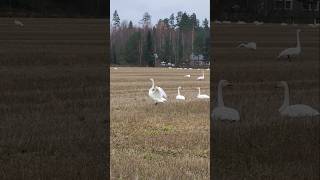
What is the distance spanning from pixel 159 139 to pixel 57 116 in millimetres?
1088

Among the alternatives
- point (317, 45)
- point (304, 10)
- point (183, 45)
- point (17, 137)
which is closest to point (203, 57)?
point (183, 45)

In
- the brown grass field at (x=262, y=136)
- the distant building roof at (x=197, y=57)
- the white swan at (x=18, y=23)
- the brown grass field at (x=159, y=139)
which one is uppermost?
the white swan at (x=18, y=23)

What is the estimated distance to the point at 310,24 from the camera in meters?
20.1

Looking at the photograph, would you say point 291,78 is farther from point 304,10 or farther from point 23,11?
point 304,10

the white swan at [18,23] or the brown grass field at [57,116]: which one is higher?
the white swan at [18,23]

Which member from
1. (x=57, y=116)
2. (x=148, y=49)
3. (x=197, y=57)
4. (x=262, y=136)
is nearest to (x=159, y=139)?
(x=262, y=136)

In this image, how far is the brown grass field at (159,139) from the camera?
3.49 metres

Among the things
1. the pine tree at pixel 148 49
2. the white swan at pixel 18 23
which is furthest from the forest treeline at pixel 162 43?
the white swan at pixel 18 23

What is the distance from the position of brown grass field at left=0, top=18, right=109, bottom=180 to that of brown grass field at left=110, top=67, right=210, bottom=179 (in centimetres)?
18

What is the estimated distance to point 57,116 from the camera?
5266mm

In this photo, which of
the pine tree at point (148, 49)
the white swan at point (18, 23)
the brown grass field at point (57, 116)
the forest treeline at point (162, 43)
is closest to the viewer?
the brown grass field at point (57, 116)

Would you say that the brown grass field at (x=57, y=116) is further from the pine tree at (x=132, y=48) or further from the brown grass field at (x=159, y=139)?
the pine tree at (x=132, y=48)

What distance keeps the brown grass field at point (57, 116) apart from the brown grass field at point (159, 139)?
6.9 inches

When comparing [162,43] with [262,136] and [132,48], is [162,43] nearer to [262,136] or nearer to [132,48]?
[132,48]
